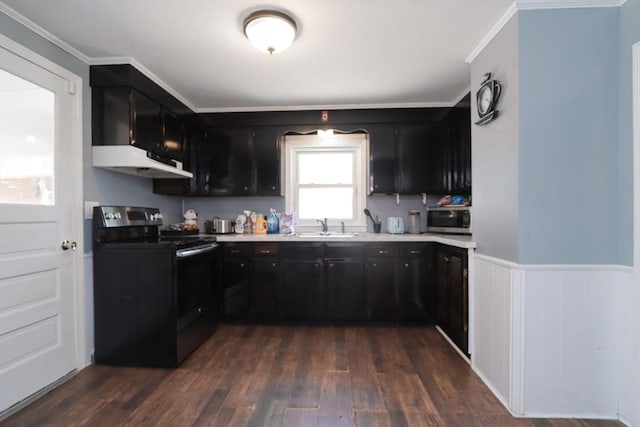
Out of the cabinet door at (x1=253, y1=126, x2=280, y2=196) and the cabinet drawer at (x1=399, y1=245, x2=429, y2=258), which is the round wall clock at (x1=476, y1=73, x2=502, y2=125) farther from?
the cabinet door at (x1=253, y1=126, x2=280, y2=196)

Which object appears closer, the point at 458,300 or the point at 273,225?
the point at 458,300

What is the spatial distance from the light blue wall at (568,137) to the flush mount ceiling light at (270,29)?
Answer: 4.50ft

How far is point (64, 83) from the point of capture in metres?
2.11

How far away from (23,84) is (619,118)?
3547 millimetres

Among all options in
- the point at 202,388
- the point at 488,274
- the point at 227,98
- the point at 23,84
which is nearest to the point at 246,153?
the point at 227,98

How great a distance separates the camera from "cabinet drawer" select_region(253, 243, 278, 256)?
306 centimetres

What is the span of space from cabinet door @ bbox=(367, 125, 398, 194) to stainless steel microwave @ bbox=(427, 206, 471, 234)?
0.53 meters

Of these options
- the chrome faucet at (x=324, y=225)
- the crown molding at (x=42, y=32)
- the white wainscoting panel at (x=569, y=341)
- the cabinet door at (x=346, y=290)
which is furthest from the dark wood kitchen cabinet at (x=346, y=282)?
the crown molding at (x=42, y=32)

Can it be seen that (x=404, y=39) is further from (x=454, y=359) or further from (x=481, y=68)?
(x=454, y=359)

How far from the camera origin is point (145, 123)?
97.3 inches

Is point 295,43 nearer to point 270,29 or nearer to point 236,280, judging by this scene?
point 270,29

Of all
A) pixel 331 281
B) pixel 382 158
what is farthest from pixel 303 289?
pixel 382 158

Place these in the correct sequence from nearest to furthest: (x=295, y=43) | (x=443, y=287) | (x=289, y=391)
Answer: (x=289, y=391)
(x=295, y=43)
(x=443, y=287)

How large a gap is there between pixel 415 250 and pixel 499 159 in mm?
1324
